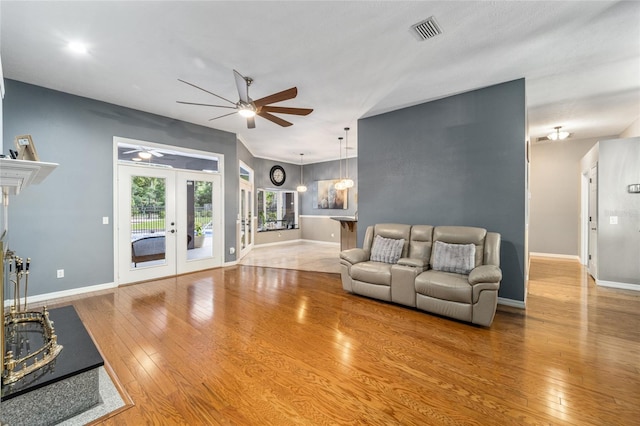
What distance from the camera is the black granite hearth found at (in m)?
1.64

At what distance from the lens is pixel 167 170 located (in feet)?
17.1

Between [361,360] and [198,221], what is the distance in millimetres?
4610

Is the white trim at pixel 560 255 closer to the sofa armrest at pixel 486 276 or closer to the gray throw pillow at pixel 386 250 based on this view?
the gray throw pillow at pixel 386 250

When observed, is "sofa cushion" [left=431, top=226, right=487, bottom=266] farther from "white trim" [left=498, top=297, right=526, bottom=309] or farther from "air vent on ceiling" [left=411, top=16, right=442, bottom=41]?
"air vent on ceiling" [left=411, top=16, right=442, bottom=41]

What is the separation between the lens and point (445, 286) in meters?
3.26

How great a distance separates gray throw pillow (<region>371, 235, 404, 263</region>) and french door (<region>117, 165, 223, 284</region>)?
359cm

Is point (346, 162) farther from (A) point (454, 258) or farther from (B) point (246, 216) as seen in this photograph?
(A) point (454, 258)

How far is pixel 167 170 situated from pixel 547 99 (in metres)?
6.77

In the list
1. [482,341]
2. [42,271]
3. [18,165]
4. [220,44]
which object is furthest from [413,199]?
[42,271]

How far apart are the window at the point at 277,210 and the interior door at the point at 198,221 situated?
10.7 ft

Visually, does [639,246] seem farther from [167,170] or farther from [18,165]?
[167,170]

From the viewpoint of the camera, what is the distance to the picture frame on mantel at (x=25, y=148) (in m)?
2.11

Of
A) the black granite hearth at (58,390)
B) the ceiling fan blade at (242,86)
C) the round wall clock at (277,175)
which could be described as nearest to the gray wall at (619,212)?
the ceiling fan blade at (242,86)

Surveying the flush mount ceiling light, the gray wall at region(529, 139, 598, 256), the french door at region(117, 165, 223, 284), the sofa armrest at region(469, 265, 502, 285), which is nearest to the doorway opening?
the french door at region(117, 165, 223, 284)
